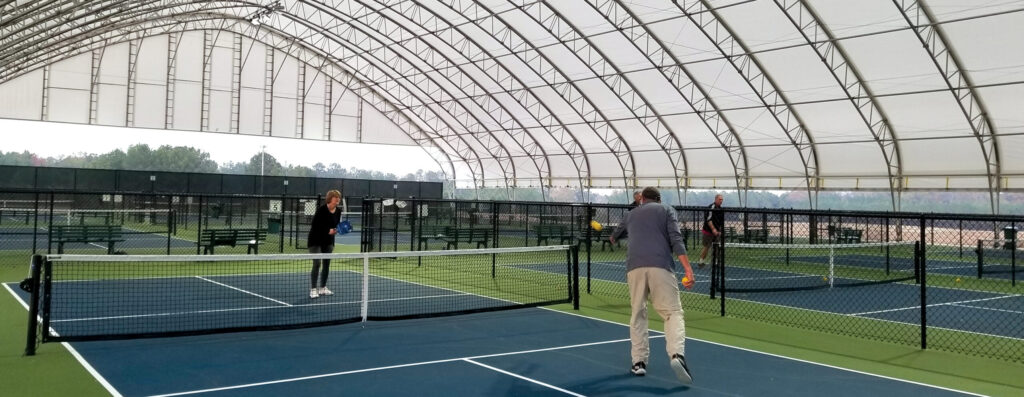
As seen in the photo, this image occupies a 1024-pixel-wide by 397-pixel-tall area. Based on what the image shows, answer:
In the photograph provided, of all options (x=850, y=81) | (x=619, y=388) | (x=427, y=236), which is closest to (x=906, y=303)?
(x=619, y=388)

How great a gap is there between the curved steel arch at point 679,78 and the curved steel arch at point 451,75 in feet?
37.6

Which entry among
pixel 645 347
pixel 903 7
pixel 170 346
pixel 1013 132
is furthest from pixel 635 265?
pixel 1013 132

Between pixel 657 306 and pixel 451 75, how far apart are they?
125ft

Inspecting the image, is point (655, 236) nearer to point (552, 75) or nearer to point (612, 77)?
point (612, 77)

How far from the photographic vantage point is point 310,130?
49.3 metres

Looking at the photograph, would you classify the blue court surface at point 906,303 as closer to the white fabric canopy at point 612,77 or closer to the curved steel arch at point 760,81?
the white fabric canopy at point 612,77

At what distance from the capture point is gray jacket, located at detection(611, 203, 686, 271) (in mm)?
7539

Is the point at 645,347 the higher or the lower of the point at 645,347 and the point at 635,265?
the lower

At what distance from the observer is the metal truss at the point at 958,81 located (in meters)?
24.4

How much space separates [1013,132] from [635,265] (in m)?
26.2

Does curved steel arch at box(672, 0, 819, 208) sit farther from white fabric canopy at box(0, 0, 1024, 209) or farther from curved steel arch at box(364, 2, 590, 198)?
curved steel arch at box(364, 2, 590, 198)

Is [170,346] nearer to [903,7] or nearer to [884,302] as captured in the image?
[884,302]

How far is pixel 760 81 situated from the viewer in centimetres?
3189

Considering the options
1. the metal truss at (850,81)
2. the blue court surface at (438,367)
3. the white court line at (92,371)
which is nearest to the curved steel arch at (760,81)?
the metal truss at (850,81)
